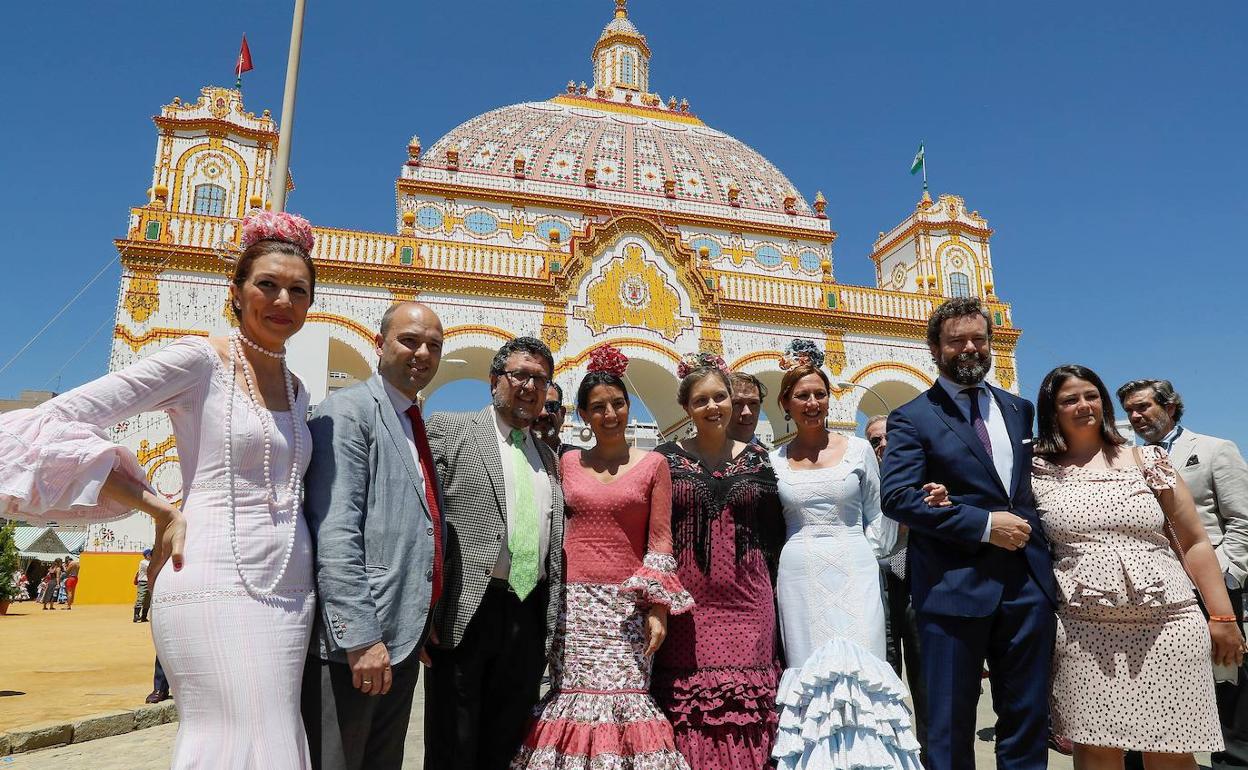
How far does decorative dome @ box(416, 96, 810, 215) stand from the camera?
2438 centimetres

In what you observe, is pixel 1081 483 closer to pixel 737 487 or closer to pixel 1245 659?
pixel 737 487

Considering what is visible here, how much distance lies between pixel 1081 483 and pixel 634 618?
1905 millimetres

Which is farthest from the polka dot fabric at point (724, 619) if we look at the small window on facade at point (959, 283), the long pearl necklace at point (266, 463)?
the small window on facade at point (959, 283)

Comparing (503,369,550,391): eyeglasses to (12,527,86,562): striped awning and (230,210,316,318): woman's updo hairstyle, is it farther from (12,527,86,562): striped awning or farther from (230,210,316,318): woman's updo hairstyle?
(12,527,86,562): striped awning

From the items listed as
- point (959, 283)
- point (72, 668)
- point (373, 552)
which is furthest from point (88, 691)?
point (959, 283)

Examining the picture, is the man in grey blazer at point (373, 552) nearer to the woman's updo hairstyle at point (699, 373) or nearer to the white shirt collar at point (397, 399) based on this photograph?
the white shirt collar at point (397, 399)

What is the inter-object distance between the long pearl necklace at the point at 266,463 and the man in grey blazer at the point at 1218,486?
4.43 metres

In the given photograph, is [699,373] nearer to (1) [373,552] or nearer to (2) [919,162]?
(1) [373,552]

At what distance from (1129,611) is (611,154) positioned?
24.3 metres

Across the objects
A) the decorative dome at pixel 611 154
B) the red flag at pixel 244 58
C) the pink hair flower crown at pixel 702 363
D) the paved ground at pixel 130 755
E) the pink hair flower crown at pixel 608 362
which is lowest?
the paved ground at pixel 130 755

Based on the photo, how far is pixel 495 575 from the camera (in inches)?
116

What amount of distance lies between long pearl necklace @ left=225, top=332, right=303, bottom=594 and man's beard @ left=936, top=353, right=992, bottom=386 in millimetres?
2541

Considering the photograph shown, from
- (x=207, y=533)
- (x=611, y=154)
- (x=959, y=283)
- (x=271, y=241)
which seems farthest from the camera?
(x=611, y=154)

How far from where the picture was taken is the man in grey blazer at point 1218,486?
4035mm
